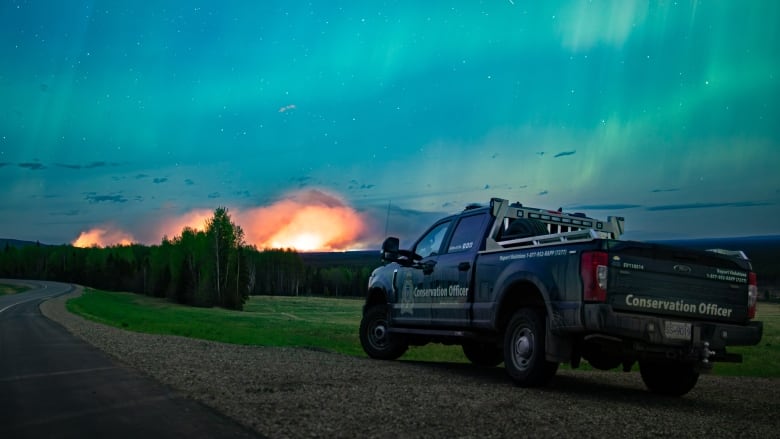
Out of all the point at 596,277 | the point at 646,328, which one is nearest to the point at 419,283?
the point at 596,277

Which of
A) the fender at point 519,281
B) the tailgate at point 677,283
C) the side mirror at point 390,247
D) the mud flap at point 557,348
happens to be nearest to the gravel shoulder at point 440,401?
the mud flap at point 557,348

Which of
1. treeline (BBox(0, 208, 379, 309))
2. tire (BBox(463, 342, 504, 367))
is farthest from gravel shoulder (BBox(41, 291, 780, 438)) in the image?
treeline (BBox(0, 208, 379, 309))

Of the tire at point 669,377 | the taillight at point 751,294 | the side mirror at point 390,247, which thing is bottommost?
the tire at point 669,377

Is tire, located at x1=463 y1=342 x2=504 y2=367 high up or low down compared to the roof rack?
down

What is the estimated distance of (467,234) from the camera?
11.4m

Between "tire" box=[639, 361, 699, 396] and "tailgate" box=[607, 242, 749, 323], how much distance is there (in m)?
1.10

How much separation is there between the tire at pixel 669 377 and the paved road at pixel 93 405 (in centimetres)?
599

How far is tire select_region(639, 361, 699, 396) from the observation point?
9.82 meters

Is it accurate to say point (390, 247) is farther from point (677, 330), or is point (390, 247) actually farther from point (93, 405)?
point (93, 405)

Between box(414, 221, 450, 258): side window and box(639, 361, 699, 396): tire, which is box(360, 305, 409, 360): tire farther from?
box(639, 361, 699, 396): tire

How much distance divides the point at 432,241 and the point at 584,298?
14.5 ft

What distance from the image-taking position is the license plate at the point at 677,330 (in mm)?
8461

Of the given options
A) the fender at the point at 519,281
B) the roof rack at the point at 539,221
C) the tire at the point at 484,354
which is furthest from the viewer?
the tire at the point at 484,354

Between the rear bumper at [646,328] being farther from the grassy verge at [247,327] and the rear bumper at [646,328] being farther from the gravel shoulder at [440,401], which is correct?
the grassy verge at [247,327]
